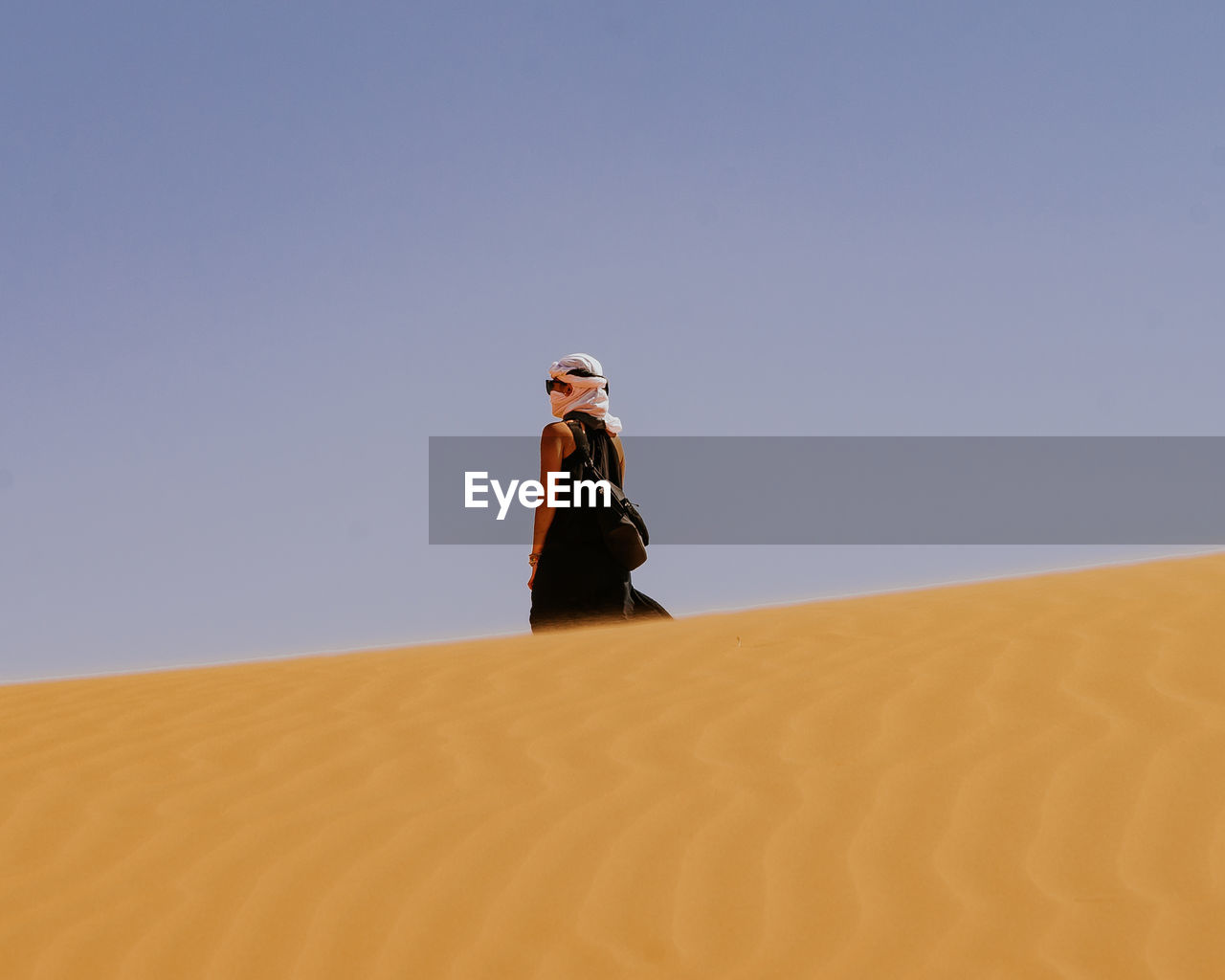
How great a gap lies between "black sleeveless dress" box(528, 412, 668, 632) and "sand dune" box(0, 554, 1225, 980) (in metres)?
1.09

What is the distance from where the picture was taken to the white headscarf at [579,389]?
7.00 metres

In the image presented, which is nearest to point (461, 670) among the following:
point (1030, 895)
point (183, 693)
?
point (183, 693)

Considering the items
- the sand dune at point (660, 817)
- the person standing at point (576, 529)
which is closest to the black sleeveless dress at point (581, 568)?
the person standing at point (576, 529)

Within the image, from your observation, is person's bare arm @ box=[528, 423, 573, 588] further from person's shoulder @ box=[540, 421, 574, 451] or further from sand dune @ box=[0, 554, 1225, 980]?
sand dune @ box=[0, 554, 1225, 980]

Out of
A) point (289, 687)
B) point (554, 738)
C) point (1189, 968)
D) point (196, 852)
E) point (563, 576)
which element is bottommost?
point (1189, 968)

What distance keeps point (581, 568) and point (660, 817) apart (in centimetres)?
330

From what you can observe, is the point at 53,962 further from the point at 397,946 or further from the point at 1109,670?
the point at 1109,670

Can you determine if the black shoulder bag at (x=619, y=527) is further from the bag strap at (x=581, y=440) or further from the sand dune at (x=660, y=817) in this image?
the sand dune at (x=660, y=817)

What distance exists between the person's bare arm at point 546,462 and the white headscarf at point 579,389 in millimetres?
201

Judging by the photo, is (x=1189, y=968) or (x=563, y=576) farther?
(x=563, y=576)

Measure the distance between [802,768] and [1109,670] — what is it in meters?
1.60

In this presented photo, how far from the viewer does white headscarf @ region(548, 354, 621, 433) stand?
7.00 m

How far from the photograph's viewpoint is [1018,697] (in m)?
4.90

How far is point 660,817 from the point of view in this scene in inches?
157
